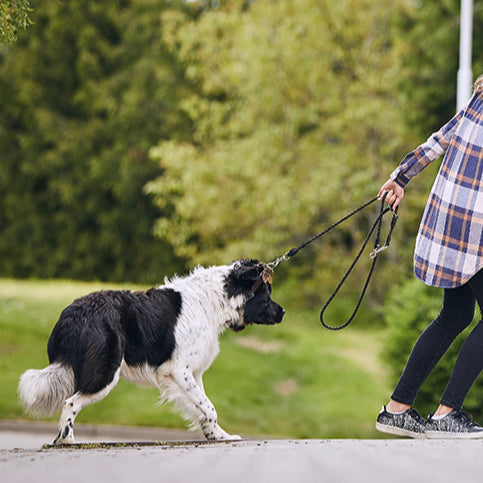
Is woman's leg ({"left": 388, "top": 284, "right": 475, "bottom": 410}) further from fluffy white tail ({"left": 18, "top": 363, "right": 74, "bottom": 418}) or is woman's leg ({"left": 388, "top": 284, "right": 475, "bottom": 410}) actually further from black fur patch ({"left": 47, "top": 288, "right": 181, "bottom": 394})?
fluffy white tail ({"left": 18, "top": 363, "right": 74, "bottom": 418})

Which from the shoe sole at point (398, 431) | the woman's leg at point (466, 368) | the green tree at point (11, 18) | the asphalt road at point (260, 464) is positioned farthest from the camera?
the green tree at point (11, 18)

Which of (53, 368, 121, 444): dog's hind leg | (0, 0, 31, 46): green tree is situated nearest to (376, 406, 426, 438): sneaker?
(53, 368, 121, 444): dog's hind leg

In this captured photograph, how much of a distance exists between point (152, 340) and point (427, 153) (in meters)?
2.02

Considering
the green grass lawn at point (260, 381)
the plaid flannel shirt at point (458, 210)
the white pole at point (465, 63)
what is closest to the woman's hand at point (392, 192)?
the plaid flannel shirt at point (458, 210)

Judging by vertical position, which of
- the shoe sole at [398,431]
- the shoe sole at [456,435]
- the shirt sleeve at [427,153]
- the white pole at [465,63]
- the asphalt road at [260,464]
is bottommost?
the asphalt road at [260,464]

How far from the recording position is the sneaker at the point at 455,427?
15.3ft

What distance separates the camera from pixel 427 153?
15.5 feet

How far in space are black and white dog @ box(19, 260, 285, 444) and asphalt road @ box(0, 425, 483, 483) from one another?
1.72ft

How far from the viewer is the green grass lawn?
10797 millimetres

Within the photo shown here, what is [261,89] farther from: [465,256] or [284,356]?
[465,256]

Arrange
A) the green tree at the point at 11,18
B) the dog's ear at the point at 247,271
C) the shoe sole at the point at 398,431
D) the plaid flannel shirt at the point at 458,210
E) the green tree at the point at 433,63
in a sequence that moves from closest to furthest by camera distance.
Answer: the plaid flannel shirt at the point at 458,210, the shoe sole at the point at 398,431, the green tree at the point at 11,18, the dog's ear at the point at 247,271, the green tree at the point at 433,63

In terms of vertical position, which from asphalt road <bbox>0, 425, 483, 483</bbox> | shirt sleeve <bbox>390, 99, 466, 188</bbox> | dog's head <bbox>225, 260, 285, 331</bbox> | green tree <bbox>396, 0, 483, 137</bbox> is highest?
green tree <bbox>396, 0, 483, 137</bbox>

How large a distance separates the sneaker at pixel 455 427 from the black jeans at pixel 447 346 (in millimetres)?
69

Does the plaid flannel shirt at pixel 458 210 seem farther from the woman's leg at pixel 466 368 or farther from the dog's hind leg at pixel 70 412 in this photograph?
the dog's hind leg at pixel 70 412
